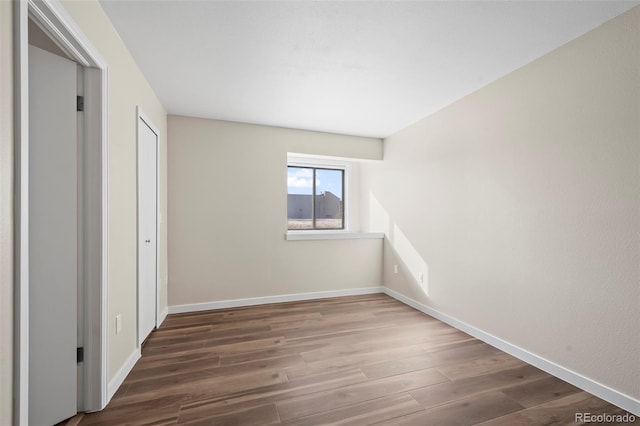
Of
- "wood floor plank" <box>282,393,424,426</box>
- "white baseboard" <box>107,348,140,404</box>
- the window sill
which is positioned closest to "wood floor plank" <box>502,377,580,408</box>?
"wood floor plank" <box>282,393,424,426</box>

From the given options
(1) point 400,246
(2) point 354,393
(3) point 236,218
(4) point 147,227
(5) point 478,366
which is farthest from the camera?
(1) point 400,246

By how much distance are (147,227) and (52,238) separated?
3.48 feet

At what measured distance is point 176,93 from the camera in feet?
9.07

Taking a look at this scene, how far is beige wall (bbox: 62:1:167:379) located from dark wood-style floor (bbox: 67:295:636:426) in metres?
0.41

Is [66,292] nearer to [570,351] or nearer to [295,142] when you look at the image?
[295,142]

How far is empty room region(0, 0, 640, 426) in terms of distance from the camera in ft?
4.97

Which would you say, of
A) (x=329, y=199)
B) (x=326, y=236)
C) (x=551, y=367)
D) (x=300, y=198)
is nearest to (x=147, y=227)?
(x=326, y=236)

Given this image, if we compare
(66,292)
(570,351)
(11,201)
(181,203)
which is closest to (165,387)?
(66,292)

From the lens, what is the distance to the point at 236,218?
3.56 meters

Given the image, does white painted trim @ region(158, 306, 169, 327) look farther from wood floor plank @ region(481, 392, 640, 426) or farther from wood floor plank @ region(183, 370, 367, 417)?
wood floor plank @ region(481, 392, 640, 426)

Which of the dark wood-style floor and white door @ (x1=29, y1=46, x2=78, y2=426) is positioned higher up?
white door @ (x1=29, y1=46, x2=78, y2=426)

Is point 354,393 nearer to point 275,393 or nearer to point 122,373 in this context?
point 275,393

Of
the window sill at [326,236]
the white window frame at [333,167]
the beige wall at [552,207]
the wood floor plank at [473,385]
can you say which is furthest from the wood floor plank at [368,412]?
the white window frame at [333,167]

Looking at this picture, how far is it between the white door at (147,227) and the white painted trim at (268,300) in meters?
0.55
